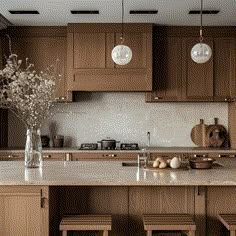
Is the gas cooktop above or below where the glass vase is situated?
below

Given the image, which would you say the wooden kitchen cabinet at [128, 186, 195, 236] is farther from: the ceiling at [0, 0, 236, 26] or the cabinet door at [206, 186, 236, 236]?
the ceiling at [0, 0, 236, 26]

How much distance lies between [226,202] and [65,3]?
8.82 feet

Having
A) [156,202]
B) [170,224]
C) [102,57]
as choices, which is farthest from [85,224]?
[102,57]

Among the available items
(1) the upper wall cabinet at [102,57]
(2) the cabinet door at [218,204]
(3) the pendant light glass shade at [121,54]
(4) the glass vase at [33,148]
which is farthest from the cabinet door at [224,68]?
(4) the glass vase at [33,148]

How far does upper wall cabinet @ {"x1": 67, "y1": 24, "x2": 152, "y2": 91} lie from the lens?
5.96 m

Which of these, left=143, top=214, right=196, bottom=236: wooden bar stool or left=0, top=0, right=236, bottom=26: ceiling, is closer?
left=143, top=214, right=196, bottom=236: wooden bar stool

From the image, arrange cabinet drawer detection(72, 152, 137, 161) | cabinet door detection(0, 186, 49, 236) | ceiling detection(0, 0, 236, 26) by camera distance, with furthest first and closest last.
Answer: cabinet drawer detection(72, 152, 137, 161) < ceiling detection(0, 0, 236, 26) < cabinet door detection(0, 186, 49, 236)

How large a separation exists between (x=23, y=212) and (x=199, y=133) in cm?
353

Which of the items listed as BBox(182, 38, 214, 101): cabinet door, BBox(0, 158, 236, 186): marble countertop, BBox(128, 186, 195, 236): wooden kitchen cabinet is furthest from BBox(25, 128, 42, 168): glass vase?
BBox(182, 38, 214, 101): cabinet door

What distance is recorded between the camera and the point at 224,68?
20.0ft

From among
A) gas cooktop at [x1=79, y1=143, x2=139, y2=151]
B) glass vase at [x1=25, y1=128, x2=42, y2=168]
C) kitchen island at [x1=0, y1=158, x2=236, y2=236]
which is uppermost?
glass vase at [x1=25, y1=128, x2=42, y2=168]

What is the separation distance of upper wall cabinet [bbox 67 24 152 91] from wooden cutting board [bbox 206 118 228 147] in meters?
1.09

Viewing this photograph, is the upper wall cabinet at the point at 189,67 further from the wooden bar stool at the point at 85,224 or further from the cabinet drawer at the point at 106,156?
the wooden bar stool at the point at 85,224

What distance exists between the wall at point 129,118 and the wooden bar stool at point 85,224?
10.3 feet
